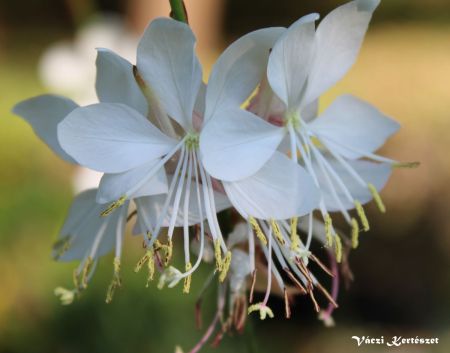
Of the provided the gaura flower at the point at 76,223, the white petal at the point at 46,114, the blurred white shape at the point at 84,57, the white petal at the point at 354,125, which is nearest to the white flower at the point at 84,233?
the gaura flower at the point at 76,223

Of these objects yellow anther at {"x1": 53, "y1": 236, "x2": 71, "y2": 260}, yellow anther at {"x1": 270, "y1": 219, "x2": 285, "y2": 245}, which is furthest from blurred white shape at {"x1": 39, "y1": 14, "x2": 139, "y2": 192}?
yellow anther at {"x1": 270, "y1": 219, "x2": 285, "y2": 245}

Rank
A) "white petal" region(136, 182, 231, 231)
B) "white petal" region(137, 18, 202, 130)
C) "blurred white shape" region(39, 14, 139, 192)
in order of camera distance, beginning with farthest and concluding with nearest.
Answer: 1. "blurred white shape" region(39, 14, 139, 192)
2. "white petal" region(136, 182, 231, 231)
3. "white petal" region(137, 18, 202, 130)

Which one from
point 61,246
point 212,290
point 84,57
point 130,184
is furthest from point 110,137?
point 84,57

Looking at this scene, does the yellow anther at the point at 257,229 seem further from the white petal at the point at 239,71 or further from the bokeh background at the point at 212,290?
the bokeh background at the point at 212,290

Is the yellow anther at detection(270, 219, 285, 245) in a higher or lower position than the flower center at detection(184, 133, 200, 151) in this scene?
lower

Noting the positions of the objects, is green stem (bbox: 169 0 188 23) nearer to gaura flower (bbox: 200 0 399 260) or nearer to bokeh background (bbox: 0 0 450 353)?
gaura flower (bbox: 200 0 399 260)

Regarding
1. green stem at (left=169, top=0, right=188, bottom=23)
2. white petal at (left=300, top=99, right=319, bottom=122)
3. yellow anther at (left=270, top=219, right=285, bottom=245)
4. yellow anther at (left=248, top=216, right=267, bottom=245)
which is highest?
white petal at (left=300, top=99, right=319, bottom=122)

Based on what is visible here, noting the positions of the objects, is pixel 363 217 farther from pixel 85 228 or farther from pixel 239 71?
pixel 85 228
